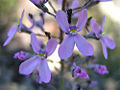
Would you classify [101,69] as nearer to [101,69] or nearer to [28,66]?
[101,69]

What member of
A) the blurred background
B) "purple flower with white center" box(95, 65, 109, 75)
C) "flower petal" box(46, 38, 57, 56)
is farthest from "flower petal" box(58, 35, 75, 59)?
the blurred background

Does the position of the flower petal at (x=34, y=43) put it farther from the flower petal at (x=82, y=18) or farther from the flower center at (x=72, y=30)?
the flower petal at (x=82, y=18)

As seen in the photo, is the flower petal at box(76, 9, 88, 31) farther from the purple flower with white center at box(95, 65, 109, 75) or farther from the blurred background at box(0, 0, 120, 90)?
the blurred background at box(0, 0, 120, 90)

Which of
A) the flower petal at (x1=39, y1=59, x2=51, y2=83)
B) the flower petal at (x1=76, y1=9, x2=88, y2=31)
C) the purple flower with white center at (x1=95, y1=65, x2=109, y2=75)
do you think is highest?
the flower petal at (x1=76, y1=9, x2=88, y2=31)

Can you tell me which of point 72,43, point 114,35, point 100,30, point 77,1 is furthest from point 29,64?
point 114,35

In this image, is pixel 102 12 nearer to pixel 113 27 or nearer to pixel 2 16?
pixel 113 27

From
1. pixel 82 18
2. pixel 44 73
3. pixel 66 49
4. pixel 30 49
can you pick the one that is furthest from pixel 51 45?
pixel 30 49

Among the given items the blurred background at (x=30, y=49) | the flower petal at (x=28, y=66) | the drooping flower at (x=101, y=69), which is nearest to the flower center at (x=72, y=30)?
the flower petal at (x=28, y=66)

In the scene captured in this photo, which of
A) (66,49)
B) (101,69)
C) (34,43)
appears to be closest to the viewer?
(66,49)
